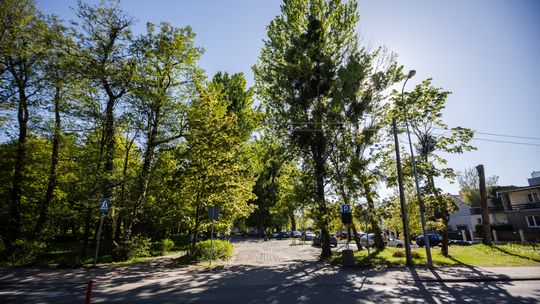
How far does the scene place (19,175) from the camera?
56.1 feet

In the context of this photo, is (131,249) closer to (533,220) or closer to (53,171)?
(53,171)

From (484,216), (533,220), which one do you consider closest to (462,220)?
(533,220)

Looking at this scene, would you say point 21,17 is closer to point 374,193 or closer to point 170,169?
point 170,169

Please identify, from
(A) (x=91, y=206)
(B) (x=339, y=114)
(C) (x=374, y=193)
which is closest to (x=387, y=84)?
(B) (x=339, y=114)

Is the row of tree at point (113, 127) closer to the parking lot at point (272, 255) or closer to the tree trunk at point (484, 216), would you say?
the parking lot at point (272, 255)

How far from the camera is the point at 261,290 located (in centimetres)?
948

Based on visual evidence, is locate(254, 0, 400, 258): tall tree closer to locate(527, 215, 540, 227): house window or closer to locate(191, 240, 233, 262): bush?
locate(191, 240, 233, 262): bush

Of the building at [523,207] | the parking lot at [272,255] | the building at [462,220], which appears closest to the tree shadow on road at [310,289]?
the parking lot at [272,255]

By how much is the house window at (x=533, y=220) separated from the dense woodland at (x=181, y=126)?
3002 cm

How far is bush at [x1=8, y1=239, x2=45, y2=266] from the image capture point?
1368 cm

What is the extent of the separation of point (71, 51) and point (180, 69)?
6.86 meters

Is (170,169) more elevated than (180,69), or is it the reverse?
(180,69)

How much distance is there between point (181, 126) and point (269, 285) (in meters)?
13.0

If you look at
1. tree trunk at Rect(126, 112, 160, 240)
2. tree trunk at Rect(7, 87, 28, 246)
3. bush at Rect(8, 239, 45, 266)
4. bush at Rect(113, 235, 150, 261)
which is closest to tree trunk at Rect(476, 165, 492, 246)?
bush at Rect(113, 235, 150, 261)
